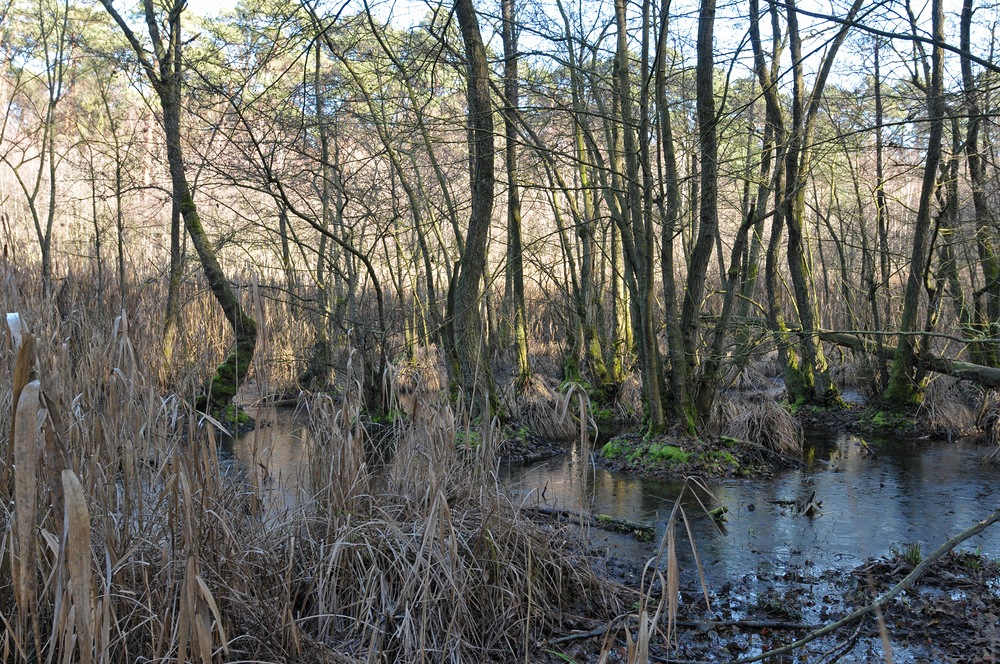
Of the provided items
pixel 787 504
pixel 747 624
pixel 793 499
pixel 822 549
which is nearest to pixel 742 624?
pixel 747 624

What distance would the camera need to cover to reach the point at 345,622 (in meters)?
3.27

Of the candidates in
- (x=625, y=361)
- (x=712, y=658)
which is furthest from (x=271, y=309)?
(x=712, y=658)

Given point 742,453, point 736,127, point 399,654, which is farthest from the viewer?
point 736,127

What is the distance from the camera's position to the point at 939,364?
28.2 ft

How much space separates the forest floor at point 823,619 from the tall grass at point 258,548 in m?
0.33

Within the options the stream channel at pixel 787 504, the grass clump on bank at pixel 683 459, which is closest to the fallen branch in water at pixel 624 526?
the stream channel at pixel 787 504

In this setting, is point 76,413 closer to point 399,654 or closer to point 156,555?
point 156,555

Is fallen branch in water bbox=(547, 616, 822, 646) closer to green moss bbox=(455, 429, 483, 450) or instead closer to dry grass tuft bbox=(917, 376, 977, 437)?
green moss bbox=(455, 429, 483, 450)

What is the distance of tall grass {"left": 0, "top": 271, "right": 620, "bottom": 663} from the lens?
8.27 ft

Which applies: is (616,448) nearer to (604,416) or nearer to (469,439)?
(604,416)

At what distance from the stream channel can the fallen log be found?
0.77m

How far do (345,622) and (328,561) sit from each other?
271 millimetres

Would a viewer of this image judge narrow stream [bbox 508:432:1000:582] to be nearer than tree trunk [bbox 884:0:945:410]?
Yes

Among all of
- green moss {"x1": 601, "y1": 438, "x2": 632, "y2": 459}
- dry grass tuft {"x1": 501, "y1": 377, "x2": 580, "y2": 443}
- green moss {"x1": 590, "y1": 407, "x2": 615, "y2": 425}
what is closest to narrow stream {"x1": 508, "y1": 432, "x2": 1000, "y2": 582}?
green moss {"x1": 601, "y1": 438, "x2": 632, "y2": 459}
